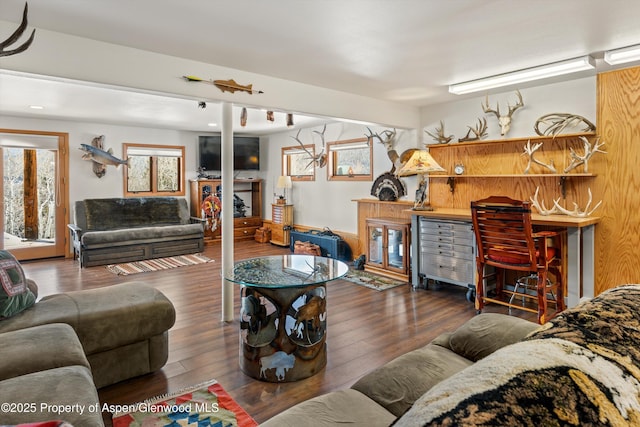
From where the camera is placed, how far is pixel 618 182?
371 centimetres

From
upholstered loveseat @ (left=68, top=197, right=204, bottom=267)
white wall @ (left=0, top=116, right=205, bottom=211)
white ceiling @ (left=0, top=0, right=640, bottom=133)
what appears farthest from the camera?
white wall @ (left=0, top=116, right=205, bottom=211)

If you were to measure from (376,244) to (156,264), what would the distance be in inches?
142

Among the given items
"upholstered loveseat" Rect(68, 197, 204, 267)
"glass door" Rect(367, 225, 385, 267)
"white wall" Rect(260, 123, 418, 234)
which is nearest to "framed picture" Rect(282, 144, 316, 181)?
"white wall" Rect(260, 123, 418, 234)

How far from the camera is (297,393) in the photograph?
238 centimetres

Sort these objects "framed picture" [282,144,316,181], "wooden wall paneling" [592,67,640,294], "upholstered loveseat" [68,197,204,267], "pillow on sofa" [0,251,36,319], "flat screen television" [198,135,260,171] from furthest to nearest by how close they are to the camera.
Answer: "flat screen television" [198,135,260,171] < "framed picture" [282,144,316,181] < "upholstered loveseat" [68,197,204,267] < "wooden wall paneling" [592,67,640,294] < "pillow on sofa" [0,251,36,319]

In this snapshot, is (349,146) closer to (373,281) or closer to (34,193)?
(373,281)

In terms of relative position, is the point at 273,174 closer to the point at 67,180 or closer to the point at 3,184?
the point at 67,180

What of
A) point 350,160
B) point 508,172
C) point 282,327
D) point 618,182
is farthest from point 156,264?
point 618,182

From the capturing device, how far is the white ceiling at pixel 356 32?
233 centimetres

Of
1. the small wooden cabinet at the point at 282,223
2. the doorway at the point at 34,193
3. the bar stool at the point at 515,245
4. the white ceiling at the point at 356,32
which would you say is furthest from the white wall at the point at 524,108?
the doorway at the point at 34,193

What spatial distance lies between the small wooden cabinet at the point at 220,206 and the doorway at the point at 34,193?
7.66 feet

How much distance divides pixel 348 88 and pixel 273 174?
4430mm

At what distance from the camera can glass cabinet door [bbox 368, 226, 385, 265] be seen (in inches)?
211

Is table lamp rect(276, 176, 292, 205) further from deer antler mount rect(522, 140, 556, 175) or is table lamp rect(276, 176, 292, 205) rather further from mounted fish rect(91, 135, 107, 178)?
deer antler mount rect(522, 140, 556, 175)
